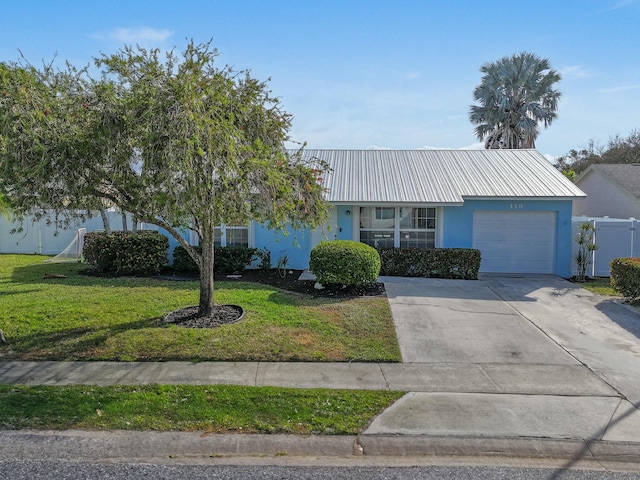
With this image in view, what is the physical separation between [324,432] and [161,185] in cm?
351

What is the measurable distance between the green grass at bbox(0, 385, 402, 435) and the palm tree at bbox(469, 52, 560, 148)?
81.0 feet

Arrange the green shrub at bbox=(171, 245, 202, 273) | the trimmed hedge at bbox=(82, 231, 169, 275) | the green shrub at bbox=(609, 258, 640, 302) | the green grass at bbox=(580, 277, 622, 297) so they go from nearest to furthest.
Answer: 1. the green shrub at bbox=(609, 258, 640, 302)
2. the green grass at bbox=(580, 277, 622, 297)
3. the trimmed hedge at bbox=(82, 231, 169, 275)
4. the green shrub at bbox=(171, 245, 202, 273)

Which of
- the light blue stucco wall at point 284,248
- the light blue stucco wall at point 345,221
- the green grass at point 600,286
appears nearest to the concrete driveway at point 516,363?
the green grass at point 600,286

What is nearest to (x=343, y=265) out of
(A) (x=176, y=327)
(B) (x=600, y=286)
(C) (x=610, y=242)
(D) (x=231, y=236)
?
(A) (x=176, y=327)

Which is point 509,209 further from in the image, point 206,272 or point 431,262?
point 206,272

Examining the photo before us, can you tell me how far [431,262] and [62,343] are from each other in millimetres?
9221

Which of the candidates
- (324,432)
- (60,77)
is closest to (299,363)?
(324,432)

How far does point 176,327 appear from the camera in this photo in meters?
7.88

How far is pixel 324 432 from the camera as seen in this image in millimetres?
4645

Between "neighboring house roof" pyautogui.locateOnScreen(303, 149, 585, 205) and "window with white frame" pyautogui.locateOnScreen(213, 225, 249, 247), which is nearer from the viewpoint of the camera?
"neighboring house roof" pyautogui.locateOnScreen(303, 149, 585, 205)

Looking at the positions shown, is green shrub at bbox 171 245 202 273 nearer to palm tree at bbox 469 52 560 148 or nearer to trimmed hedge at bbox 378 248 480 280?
trimmed hedge at bbox 378 248 480 280

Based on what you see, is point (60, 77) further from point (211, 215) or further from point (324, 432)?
point (324, 432)

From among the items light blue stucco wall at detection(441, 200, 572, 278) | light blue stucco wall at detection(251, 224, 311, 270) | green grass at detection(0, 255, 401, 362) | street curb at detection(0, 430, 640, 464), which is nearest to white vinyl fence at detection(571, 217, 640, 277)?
light blue stucco wall at detection(441, 200, 572, 278)

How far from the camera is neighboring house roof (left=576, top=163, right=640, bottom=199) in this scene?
701 inches
